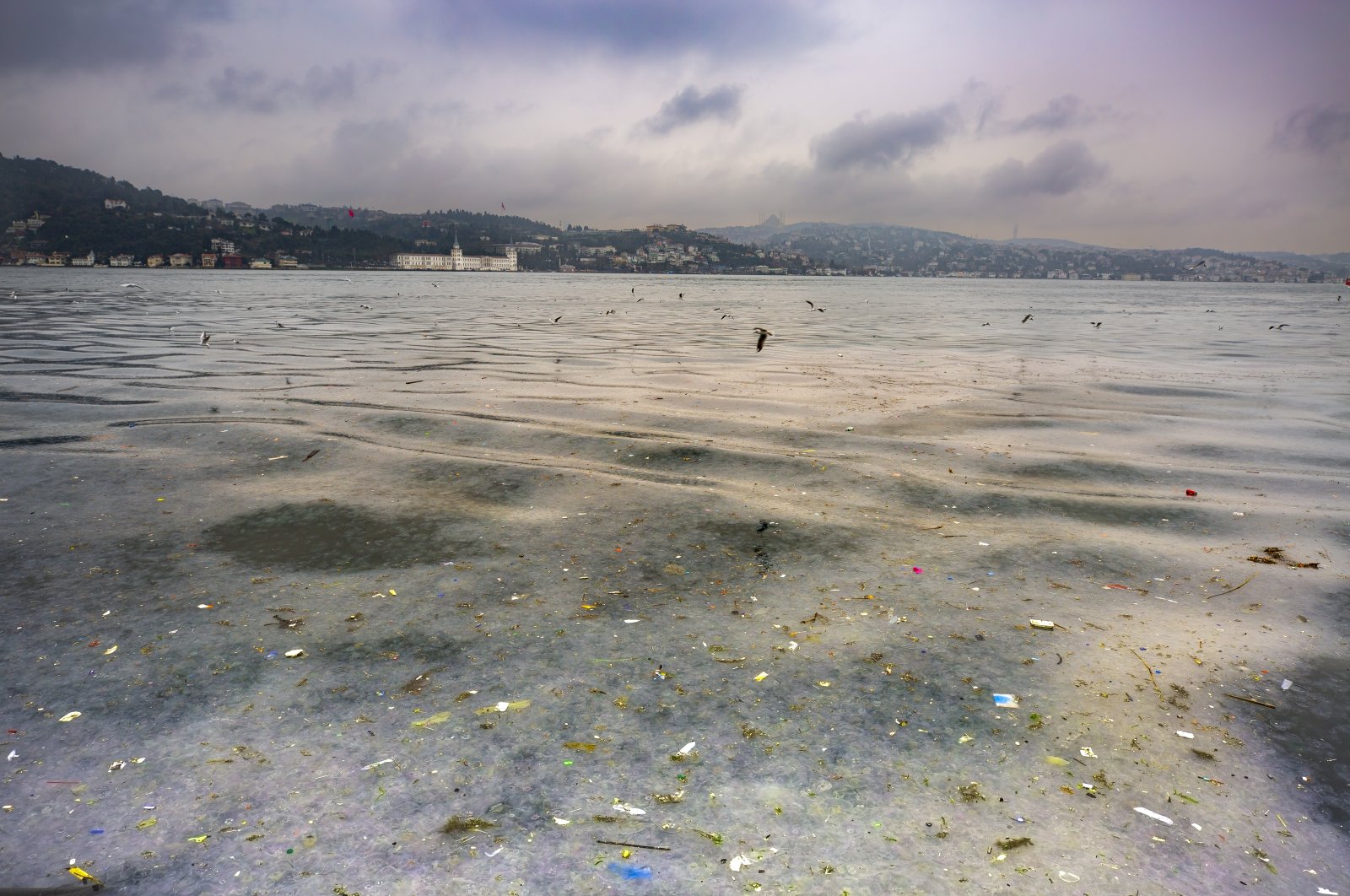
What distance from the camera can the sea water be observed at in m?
2.96

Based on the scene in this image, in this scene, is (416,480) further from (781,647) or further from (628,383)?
(628,383)

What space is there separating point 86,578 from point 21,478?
361cm

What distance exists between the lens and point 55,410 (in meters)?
11.6

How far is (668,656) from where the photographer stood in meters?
4.48

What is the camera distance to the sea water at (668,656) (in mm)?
2959

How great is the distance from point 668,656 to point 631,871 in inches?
66.8

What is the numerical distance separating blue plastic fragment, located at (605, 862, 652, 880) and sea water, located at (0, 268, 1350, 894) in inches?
1.8

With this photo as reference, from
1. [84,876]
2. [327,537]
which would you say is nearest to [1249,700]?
[84,876]

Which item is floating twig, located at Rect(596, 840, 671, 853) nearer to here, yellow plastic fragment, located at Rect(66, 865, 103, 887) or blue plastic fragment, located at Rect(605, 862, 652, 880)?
blue plastic fragment, located at Rect(605, 862, 652, 880)

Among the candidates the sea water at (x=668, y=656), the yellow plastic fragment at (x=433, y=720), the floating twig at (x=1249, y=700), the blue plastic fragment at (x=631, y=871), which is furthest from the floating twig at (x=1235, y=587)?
the yellow plastic fragment at (x=433, y=720)

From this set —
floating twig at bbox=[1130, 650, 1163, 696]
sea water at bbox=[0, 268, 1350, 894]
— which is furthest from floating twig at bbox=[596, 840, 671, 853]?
floating twig at bbox=[1130, 650, 1163, 696]

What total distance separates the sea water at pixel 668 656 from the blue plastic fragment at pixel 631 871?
46mm

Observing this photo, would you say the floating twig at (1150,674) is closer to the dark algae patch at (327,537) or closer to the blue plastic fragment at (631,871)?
the blue plastic fragment at (631,871)

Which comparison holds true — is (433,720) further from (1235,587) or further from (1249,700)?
(1235,587)
